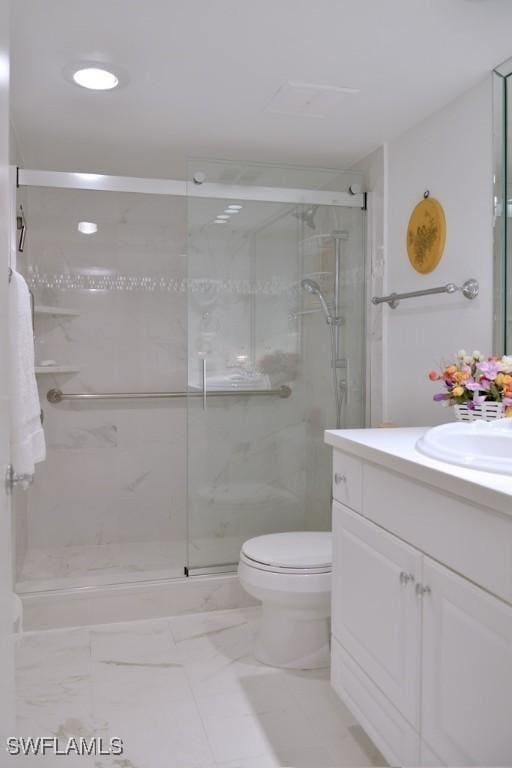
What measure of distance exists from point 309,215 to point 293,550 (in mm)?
1483

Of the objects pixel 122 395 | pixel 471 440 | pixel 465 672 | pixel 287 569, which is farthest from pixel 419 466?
pixel 122 395

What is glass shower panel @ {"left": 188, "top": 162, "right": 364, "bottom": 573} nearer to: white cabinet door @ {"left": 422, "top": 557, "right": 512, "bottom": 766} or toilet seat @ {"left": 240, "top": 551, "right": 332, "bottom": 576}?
toilet seat @ {"left": 240, "top": 551, "right": 332, "bottom": 576}

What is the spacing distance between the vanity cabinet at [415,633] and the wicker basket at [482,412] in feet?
1.25

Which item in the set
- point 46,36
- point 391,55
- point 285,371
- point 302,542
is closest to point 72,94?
point 46,36

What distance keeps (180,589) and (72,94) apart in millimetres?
2030

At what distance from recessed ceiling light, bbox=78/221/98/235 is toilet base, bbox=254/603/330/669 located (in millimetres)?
2163

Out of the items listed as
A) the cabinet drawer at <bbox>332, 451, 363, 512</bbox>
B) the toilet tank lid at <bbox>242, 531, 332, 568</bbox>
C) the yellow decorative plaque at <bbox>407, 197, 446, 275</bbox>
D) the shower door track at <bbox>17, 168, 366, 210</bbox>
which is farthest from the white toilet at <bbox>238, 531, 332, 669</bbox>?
the shower door track at <bbox>17, 168, 366, 210</bbox>

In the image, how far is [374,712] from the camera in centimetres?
162

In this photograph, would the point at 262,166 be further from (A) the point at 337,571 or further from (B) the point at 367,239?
(A) the point at 337,571

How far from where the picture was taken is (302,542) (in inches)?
96.3

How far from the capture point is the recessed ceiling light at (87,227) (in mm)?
3338

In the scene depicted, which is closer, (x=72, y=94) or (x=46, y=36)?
(x=46, y=36)

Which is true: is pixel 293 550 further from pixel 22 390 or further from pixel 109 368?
pixel 109 368

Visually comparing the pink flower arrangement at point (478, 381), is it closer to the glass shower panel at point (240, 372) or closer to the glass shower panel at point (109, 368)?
the glass shower panel at point (240, 372)
